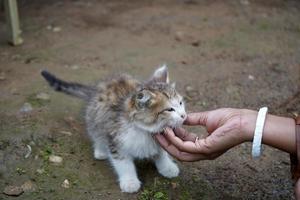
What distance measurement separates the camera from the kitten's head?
10.1 feet

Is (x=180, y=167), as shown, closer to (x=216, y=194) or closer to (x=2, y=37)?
(x=216, y=194)

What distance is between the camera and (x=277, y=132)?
9.25 ft

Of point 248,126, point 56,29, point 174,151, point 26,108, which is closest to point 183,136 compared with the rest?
point 174,151

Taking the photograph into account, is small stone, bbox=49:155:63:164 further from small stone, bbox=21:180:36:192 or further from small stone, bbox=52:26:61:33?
small stone, bbox=52:26:61:33

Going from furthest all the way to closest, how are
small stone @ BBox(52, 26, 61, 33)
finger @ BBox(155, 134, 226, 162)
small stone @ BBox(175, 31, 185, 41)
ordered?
small stone @ BBox(52, 26, 61, 33), small stone @ BBox(175, 31, 185, 41), finger @ BBox(155, 134, 226, 162)

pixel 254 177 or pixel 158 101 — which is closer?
pixel 158 101

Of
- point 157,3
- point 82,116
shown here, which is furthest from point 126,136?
point 157,3

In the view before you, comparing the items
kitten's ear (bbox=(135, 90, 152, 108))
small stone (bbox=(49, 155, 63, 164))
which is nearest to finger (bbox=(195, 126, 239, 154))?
kitten's ear (bbox=(135, 90, 152, 108))

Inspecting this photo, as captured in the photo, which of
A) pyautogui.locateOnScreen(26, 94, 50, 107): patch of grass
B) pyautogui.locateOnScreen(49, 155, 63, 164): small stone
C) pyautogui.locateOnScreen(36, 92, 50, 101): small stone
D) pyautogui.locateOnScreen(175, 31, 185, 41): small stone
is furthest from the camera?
pyautogui.locateOnScreen(175, 31, 185, 41): small stone

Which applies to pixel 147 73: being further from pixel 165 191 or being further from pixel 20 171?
pixel 20 171

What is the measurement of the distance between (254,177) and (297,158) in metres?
0.73

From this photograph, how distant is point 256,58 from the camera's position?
528cm

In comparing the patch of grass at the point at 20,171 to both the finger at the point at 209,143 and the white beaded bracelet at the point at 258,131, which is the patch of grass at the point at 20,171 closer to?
the finger at the point at 209,143

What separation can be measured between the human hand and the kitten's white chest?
0.34ft
